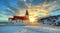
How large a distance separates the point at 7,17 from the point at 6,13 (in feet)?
0.24

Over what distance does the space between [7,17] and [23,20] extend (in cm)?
27

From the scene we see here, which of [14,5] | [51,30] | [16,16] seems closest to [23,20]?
[16,16]

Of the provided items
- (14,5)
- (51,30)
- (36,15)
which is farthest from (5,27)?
(51,30)

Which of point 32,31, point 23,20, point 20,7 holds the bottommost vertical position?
point 32,31

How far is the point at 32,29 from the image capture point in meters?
2.46

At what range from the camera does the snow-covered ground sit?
2438 millimetres

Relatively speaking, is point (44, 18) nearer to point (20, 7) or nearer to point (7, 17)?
point (20, 7)

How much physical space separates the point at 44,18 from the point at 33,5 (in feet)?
0.97

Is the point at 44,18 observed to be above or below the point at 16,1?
below

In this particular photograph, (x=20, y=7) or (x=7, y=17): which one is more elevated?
(x=20, y=7)

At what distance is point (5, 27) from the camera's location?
8.05 ft

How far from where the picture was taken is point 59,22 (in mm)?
2512

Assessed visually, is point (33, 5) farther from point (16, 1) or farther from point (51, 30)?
point (51, 30)

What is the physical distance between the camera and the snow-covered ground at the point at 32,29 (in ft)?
8.00
